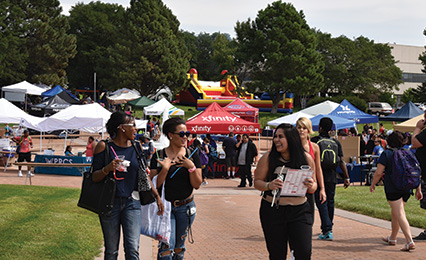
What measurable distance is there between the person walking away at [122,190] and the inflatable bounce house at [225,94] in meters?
58.3

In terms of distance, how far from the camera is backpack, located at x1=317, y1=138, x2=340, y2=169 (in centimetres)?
887

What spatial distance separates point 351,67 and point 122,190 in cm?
7231

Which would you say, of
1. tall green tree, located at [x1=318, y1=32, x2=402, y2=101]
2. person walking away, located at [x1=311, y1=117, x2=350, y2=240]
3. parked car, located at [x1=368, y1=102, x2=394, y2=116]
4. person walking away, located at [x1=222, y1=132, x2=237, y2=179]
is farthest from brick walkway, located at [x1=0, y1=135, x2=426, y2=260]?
tall green tree, located at [x1=318, y1=32, x2=402, y2=101]

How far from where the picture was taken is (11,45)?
179 feet

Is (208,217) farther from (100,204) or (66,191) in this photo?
(100,204)

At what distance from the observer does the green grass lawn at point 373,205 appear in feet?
38.4

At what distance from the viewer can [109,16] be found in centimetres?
8012

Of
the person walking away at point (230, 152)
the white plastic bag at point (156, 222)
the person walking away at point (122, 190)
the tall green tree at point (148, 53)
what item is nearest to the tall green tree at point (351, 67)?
the tall green tree at point (148, 53)

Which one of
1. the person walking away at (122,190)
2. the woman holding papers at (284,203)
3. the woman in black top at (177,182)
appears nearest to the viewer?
the woman holding papers at (284,203)

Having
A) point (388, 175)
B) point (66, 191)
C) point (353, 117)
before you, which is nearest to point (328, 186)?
point (388, 175)

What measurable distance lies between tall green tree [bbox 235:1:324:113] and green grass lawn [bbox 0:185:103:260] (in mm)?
48895

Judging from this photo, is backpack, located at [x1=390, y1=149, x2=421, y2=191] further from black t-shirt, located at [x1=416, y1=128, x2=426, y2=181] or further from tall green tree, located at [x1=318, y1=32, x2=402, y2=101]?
tall green tree, located at [x1=318, y1=32, x2=402, y2=101]

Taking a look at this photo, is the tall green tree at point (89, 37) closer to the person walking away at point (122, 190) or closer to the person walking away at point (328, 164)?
the person walking away at point (328, 164)

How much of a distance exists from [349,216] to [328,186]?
3.47 m
